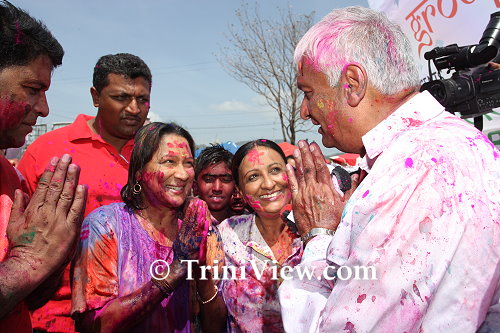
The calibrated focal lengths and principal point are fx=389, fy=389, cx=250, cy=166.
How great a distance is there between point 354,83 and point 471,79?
1.38 meters

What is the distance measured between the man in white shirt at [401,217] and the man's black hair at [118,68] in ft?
7.26

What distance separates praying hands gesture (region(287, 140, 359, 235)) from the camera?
5.31ft

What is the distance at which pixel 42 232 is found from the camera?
132 cm

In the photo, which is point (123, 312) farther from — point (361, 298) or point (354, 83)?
point (354, 83)

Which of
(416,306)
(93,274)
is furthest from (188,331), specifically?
(416,306)

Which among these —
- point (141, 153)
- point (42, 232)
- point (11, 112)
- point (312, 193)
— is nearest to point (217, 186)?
point (141, 153)

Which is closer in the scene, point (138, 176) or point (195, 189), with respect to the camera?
point (138, 176)

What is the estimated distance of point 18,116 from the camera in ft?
5.35

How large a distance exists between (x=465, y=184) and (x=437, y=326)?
429 mm

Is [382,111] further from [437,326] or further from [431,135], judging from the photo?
[437,326]

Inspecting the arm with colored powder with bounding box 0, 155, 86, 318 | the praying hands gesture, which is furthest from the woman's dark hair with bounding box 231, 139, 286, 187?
the arm with colored powder with bounding box 0, 155, 86, 318

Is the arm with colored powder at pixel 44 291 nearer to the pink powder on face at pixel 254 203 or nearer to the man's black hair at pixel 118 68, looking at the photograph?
the pink powder on face at pixel 254 203

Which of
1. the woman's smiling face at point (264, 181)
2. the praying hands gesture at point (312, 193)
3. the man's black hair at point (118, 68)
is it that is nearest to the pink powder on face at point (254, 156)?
the woman's smiling face at point (264, 181)

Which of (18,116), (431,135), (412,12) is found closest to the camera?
(431,135)
